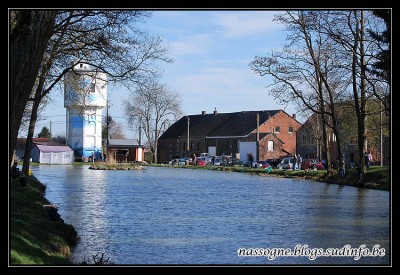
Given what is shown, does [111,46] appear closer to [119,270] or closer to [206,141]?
[119,270]

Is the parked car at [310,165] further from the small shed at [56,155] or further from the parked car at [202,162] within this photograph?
the small shed at [56,155]

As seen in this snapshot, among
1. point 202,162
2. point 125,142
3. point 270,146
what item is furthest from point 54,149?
point 270,146

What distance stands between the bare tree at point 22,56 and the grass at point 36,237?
1.59m

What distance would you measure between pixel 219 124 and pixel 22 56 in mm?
98531

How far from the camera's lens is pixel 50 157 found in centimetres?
8731

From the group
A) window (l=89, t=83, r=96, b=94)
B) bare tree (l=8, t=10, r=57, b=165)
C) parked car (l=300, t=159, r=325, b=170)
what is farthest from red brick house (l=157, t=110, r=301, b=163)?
bare tree (l=8, t=10, r=57, b=165)

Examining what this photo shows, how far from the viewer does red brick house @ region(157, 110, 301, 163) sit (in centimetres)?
9038

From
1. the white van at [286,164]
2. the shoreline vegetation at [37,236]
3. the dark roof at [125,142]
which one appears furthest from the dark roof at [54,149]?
the shoreline vegetation at [37,236]

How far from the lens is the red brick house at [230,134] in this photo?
3558 inches

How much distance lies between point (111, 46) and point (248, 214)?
1007 cm

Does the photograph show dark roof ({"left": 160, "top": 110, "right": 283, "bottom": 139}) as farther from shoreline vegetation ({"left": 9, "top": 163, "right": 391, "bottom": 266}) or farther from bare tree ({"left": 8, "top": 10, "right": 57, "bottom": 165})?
bare tree ({"left": 8, "top": 10, "right": 57, "bottom": 165})

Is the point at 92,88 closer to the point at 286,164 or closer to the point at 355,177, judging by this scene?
the point at 355,177

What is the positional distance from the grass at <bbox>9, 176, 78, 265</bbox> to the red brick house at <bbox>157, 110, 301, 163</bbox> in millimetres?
69726

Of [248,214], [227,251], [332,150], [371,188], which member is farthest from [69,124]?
[227,251]
